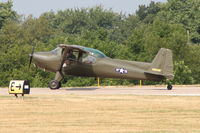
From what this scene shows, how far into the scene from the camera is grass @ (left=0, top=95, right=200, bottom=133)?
1720 cm

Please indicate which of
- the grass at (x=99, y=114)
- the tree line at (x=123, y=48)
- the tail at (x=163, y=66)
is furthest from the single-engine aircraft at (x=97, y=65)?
the tree line at (x=123, y=48)

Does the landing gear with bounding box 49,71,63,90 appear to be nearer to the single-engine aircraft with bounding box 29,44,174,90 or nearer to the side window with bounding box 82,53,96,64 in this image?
the single-engine aircraft with bounding box 29,44,174,90

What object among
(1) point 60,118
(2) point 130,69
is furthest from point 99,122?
(2) point 130,69

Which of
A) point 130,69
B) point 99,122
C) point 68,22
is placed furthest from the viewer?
point 68,22

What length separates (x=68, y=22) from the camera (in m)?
137

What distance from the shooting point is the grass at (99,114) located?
17203 millimetres

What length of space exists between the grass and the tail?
5271 mm

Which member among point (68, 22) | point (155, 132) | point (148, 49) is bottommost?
point (155, 132)

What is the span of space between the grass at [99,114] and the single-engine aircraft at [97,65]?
530 cm

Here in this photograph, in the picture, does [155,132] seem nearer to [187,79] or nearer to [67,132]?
[67,132]

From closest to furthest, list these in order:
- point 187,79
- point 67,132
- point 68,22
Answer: point 67,132
point 187,79
point 68,22

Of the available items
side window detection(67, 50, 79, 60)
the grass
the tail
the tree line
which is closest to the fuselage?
side window detection(67, 50, 79, 60)

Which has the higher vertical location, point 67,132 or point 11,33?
point 11,33

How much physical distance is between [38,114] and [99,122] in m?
2.62
